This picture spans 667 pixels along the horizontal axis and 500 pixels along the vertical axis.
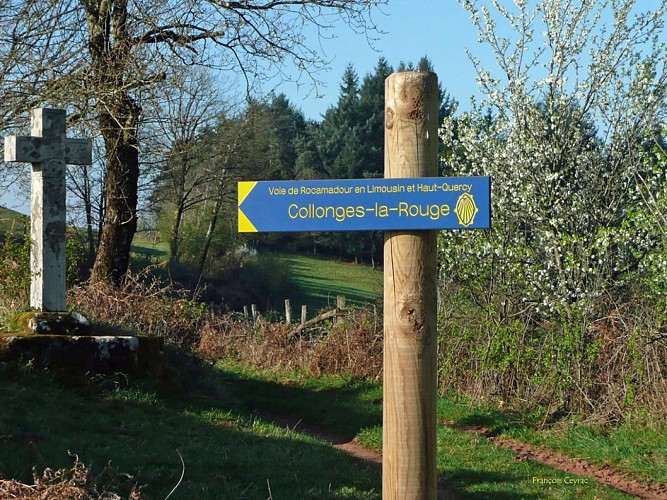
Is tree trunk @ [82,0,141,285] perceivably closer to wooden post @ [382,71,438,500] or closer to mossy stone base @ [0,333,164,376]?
mossy stone base @ [0,333,164,376]

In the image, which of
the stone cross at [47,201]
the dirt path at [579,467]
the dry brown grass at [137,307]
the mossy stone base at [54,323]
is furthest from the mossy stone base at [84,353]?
the dirt path at [579,467]

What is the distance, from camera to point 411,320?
4102 mm

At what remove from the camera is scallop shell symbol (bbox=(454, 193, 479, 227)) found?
3945mm

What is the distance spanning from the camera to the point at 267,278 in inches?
1416

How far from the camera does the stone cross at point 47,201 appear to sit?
976 centimetres

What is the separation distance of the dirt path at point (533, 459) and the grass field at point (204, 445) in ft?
0.58

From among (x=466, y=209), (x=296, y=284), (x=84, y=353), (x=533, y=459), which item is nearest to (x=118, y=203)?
(x=84, y=353)

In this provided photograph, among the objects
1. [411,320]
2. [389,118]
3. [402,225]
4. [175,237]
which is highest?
[175,237]

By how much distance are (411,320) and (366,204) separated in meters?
0.59

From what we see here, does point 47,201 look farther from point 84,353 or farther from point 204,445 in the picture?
point 204,445

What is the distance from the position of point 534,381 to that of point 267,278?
25290mm

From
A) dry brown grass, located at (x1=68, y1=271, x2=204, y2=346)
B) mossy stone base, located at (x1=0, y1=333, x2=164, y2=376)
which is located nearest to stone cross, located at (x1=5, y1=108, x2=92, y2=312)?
mossy stone base, located at (x1=0, y1=333, x2=164, y2=376)

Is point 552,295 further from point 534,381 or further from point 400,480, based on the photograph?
point 400,480

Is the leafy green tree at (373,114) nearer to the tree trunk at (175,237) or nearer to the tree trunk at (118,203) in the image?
the tree trunk at (175,237)
